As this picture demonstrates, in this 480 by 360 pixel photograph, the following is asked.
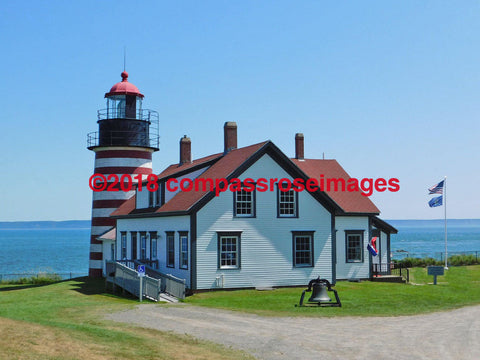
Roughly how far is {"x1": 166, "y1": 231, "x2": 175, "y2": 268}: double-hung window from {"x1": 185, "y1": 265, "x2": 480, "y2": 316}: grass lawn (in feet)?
11.8

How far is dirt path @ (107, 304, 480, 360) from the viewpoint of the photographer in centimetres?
1571

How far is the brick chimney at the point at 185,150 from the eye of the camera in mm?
41631

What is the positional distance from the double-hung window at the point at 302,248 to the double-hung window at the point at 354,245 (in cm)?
399

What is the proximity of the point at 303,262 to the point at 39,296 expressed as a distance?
13.9m

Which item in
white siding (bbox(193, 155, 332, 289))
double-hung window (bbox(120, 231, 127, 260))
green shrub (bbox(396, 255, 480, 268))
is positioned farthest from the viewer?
green shrub (bbox(396, 255, 480, 268))

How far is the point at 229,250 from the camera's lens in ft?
101

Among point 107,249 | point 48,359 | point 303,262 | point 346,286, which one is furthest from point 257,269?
point 48,359

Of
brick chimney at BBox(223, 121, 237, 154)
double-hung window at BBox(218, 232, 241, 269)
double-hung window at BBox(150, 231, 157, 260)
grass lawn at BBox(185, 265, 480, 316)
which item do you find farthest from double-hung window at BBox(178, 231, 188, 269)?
brick chimney at BBox(223, 121, 237, 154)

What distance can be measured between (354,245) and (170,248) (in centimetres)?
1118

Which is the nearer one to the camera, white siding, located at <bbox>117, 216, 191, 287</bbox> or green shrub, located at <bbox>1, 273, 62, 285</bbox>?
white siding, located at <bbox>117, 216, 191, 287</bbox>

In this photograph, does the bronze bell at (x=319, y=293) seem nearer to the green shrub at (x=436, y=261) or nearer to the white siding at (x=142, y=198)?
the white siding at (x=142, y=198)

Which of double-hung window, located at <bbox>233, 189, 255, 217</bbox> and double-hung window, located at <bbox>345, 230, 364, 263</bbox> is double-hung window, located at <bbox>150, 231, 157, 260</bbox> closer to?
double-hung window, located at <bbox>233, 189, 255, 217</bbox>

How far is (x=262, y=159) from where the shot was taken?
104 ft

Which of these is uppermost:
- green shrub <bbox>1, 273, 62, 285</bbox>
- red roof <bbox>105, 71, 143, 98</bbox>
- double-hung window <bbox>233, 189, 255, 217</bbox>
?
red roof <bbox>105, 71, 143, 98</bbox>
